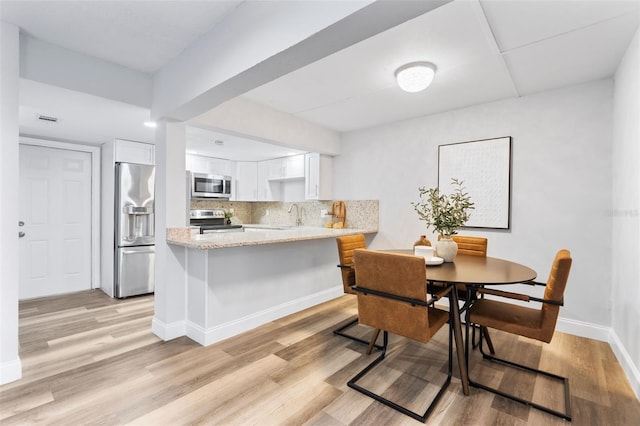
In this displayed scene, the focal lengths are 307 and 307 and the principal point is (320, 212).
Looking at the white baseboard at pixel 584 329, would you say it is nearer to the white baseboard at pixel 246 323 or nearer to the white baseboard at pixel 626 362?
the white baseboard at pixel 626 362

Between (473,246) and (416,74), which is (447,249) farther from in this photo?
(416,74)

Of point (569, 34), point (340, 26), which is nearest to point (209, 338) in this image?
point (340, 26)

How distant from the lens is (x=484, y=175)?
331 cm

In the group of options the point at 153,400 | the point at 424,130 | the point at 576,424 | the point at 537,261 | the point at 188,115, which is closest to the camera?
the point at 576,424

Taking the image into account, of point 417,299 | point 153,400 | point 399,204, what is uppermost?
point 399,204

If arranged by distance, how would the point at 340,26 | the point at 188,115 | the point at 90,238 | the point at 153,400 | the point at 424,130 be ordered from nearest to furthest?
1. the point at 340,26
2. the point at 153,400
3. the point at 188,115
4. the point at 424,130
5. the point at 90,238

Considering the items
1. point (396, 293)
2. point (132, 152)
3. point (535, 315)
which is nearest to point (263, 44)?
point (396, 293)

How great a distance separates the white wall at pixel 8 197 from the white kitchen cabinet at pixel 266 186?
377cm

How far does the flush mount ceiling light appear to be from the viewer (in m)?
2.36

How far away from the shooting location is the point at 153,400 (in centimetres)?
190

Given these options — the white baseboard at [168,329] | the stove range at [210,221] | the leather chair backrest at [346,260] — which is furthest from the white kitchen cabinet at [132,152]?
the leather chair backrest at [346,260]

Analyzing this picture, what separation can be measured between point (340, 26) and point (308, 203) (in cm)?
415

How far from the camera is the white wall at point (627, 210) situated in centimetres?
204

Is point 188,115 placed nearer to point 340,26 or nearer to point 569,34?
point 340,26
